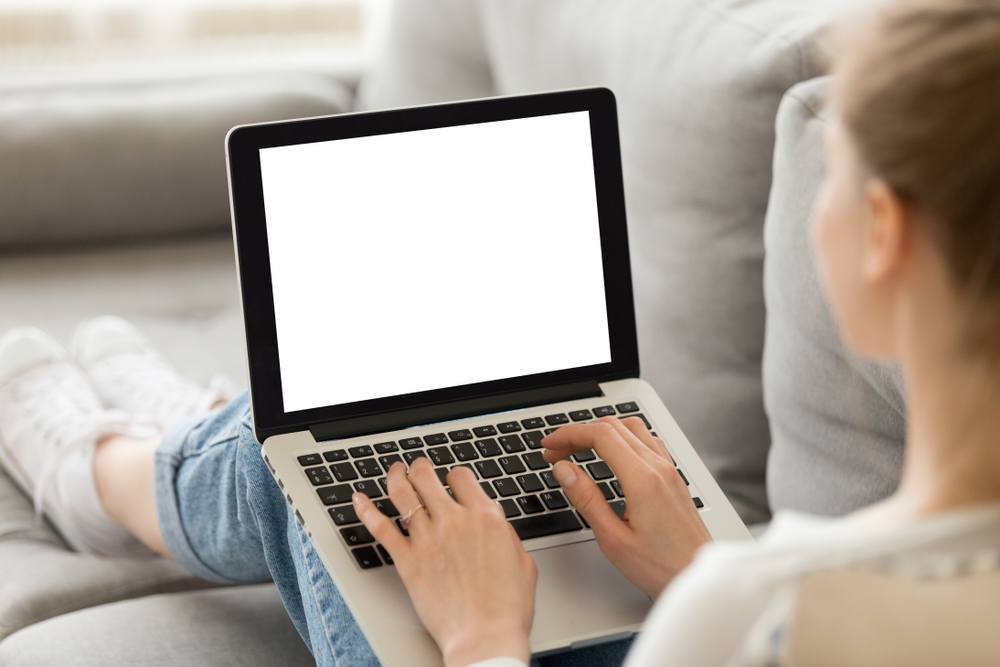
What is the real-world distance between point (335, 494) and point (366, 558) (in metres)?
0.06

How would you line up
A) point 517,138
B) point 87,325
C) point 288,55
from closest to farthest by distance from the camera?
point 517,138 < point 87,325 < point 288,55

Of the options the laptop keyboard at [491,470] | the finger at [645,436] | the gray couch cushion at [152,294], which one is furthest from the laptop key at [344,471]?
the gray couch cushion at [152,294]

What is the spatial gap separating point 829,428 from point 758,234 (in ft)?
0.69

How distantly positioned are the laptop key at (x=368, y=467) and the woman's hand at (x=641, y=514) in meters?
0.14

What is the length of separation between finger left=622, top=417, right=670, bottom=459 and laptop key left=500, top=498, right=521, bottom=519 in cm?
10

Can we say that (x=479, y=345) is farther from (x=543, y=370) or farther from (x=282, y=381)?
(x=282, y=381)

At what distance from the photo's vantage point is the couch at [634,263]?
3.38ft

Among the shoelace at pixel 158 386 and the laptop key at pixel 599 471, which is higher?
the laptop key at pixel 599 471

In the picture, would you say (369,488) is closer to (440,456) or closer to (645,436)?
(440,456)

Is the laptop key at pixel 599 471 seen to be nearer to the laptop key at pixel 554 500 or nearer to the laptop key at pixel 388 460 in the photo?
the laptop key at pixel 554 500

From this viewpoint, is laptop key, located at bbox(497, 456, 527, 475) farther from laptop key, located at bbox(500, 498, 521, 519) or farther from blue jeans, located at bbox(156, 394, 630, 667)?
blue jeans, located at bbox(156, 394, 630, 667)

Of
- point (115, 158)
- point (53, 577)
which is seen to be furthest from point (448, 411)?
point (115, 158)

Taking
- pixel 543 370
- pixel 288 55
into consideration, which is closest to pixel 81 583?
pixel 543 370

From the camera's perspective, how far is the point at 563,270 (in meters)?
0.99
